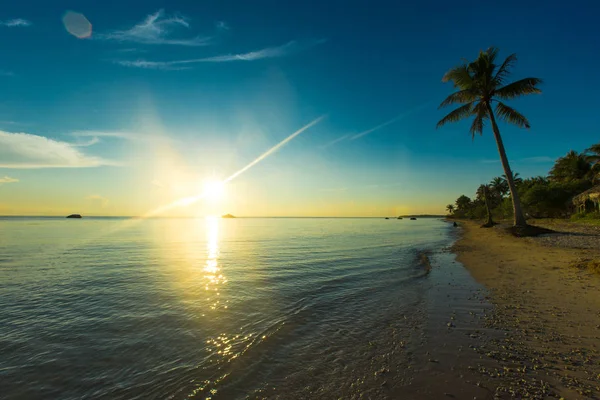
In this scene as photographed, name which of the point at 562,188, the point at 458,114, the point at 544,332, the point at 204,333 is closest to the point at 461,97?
the point at 458,114

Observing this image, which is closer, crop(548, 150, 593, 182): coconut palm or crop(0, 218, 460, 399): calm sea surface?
crop(0, 218, 460, 399): calm sea surface

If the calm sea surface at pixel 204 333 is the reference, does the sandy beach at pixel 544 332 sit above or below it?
above

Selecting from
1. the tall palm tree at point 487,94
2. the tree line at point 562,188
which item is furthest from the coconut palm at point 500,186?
the tall palm tree at point 487,94

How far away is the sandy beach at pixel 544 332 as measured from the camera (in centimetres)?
476

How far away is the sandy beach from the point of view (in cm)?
476

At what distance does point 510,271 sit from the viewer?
1405cm

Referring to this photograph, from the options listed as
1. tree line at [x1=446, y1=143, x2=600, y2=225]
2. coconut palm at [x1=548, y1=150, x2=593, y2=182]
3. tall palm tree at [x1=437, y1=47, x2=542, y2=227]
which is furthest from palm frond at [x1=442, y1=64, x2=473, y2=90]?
coconut palm at [x1=548, y1=150, x2=593, y2=182]

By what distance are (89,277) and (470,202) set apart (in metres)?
179

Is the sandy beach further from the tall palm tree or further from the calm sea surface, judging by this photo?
the tall palm tree

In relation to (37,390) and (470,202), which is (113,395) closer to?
(37,390)

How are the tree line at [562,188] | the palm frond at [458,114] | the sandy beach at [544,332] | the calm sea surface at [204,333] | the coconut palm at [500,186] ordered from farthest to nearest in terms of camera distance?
the coconut palm at [500,186] → the tree line at [562,188] → the palm frond at [458,114] → the calm sea surface at [204,333] → the sandy beach at [544,332]

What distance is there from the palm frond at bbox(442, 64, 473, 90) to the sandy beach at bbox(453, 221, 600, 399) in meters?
23.3

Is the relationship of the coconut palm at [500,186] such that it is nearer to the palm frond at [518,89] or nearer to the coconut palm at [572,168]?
the coconut palm at [572,168]

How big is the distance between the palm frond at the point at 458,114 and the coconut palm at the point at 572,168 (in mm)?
54396
